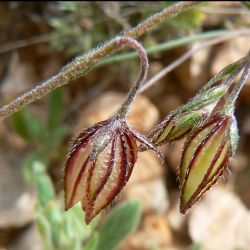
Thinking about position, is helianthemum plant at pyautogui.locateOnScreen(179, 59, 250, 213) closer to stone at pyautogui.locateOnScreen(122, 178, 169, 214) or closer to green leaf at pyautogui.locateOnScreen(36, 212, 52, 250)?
green leaf at pyautogui.locateOnScreen(36, 212, 52, 250)

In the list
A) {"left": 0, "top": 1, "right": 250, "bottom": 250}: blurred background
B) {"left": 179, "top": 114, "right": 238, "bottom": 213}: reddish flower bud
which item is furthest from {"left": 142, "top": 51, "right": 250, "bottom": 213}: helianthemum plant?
{"left": 0, "top": 1, "right": 250, "bottom": 250}: blurred background

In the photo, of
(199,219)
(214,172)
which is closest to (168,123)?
(214,172)

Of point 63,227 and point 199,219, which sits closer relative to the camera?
point 63,227

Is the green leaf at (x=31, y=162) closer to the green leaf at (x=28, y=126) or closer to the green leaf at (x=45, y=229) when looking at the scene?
the green leaf at (x=28, y=126)

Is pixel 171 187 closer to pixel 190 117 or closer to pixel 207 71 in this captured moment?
pixel 207 71

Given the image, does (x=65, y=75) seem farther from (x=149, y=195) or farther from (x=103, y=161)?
(x=149, y=195)

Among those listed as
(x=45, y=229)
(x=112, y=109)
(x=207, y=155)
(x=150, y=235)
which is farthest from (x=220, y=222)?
(x=207, y=155)
